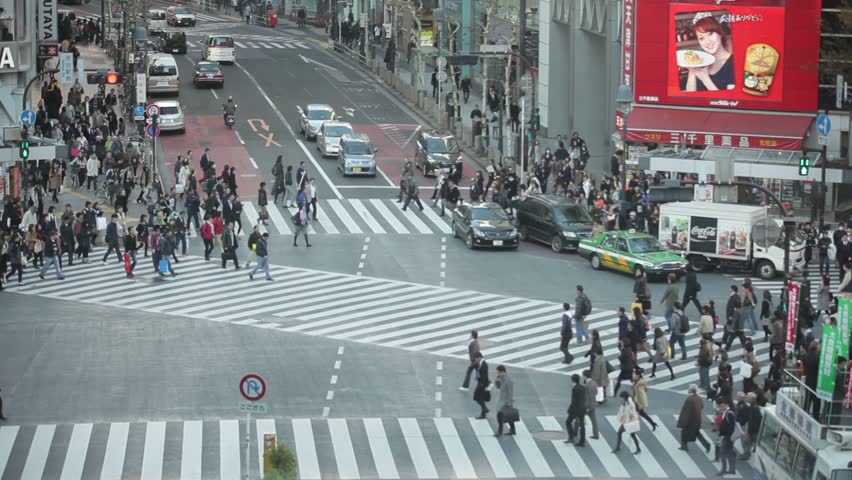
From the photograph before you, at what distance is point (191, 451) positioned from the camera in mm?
28281

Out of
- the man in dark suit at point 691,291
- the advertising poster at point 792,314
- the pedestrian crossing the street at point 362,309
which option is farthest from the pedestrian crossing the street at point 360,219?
the advertising poster at point 792,314

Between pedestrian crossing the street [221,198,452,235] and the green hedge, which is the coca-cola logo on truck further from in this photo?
the green hedge

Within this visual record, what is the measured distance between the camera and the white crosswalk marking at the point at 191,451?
27109mm

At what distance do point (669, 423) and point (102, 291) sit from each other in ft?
59.1

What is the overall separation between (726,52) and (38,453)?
34695 millimetres

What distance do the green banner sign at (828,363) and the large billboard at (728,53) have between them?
104 ft

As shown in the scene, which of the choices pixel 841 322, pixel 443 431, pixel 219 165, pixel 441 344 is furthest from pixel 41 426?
pixel 219 165

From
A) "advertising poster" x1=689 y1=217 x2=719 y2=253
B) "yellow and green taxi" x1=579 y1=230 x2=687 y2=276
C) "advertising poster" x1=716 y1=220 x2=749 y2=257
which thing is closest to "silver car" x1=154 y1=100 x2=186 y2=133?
"yellow and green taxi" x1=579 y1=230 x2=687 y2=276

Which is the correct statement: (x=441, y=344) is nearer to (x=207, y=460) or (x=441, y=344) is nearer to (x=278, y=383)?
(x=278, y=383)

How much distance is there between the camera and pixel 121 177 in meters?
53.7

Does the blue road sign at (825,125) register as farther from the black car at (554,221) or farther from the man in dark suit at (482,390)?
the man in dark suit at (482,390)

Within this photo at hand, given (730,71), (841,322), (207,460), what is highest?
(730,71)

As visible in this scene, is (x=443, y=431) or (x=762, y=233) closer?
(x=443, y=431)

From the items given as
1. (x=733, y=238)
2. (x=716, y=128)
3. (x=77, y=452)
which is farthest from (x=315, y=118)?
(x=77, y=452)
